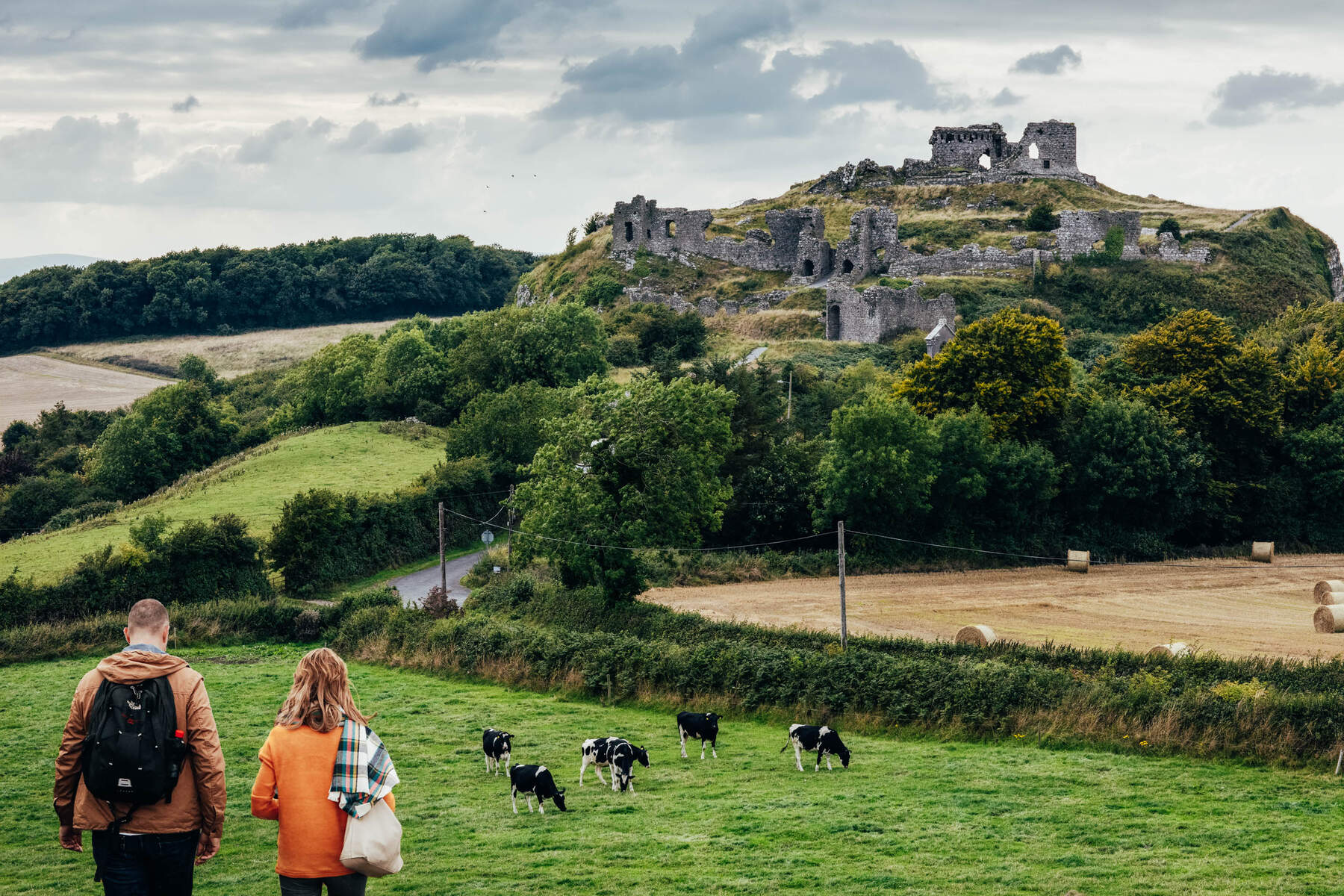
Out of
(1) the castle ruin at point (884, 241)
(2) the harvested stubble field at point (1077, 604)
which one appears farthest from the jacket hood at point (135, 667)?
(1) the castle ruin at point (884, 241)

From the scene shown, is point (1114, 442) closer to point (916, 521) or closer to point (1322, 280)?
point (916, 521)

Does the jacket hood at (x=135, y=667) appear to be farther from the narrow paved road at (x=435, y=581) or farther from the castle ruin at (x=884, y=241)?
the castle ruin at (x=884, y=241)

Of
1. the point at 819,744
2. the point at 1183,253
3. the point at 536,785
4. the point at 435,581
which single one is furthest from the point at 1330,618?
the point at 1183,253

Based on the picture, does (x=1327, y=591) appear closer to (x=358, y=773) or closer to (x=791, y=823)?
(x=791, y=823)

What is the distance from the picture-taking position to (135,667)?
797 centimetres

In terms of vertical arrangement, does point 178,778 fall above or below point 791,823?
above

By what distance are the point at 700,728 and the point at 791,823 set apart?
5.29 metres

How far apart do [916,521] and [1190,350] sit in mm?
16127

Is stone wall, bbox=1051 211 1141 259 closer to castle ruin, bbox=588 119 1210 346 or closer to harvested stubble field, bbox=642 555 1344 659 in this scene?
castle ruin, bbox=588 119 1210 346

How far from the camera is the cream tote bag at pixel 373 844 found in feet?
25.3

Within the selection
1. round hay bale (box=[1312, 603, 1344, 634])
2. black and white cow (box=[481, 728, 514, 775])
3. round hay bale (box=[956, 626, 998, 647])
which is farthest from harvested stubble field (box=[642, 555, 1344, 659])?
black and white cow (box=[481, 728, 514, 775])

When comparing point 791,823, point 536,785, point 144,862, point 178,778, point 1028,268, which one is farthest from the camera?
point 1028,268

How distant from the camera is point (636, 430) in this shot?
121ft

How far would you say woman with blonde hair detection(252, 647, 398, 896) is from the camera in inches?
307
